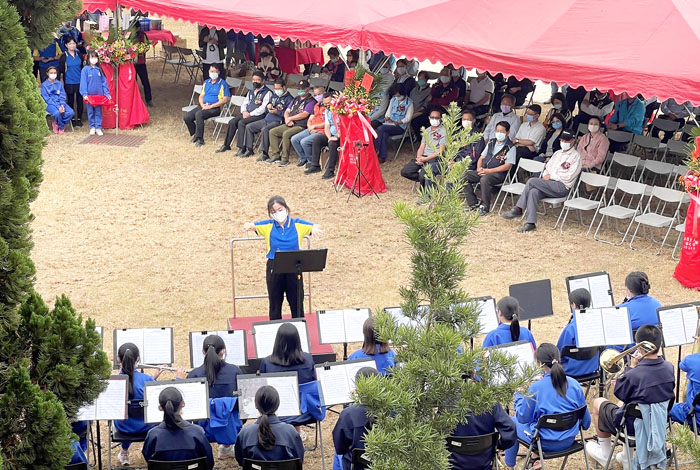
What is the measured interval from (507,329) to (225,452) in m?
2.48

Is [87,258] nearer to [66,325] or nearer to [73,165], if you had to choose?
[73,165]

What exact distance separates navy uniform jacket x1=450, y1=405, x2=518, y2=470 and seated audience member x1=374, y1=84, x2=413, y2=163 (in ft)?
31.6

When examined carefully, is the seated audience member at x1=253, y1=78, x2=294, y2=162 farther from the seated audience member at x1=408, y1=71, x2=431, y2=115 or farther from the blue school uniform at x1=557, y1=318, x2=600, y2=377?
the blue school uniform at x1=557, y1=318, x2=600, y2=377

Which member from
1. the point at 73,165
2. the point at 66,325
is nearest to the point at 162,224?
the point at 73,165

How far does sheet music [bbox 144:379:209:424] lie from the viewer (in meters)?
7.04

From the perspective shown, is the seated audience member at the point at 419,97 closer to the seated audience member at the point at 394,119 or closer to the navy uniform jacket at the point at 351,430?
the seated audience member at the point at 394,119

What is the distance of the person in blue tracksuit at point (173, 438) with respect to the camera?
6714 millimetres

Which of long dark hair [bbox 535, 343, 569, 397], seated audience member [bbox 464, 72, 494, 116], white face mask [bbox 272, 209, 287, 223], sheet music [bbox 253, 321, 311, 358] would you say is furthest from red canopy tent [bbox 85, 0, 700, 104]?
sheet music [bbox 253, 321, 311, 358]

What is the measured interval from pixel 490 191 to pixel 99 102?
745cm

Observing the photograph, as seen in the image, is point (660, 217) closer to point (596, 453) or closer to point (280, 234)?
point (280, 234)

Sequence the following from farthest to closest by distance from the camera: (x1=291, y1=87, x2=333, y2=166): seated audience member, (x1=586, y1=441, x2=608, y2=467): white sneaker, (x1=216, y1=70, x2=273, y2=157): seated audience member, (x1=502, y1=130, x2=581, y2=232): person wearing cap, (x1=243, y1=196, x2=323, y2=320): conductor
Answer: (x1=216, y1=70, x2=273, y2=157): seated audience member, (x1=291, y1=87, x2=333, y2=166): seated audience member, (x1=502, y1=130, x2=581, y2=232): person wearing cap, (x1=243, y1=196, x2=323, y2=320): conductor, (x1=586, y1=441, x2=608, y2=467): white sneaker

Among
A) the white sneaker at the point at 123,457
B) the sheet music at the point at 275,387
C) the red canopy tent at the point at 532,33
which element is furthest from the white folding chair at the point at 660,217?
the white sneaker at the point at 123,457

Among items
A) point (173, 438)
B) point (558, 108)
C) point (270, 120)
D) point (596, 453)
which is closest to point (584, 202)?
point (558, 108)

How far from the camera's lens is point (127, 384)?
7301 millimetres
